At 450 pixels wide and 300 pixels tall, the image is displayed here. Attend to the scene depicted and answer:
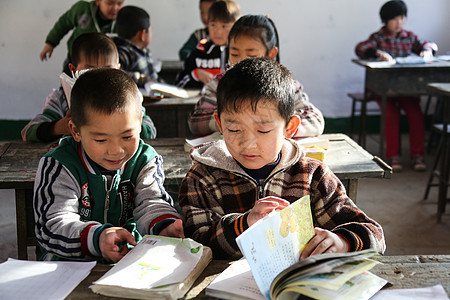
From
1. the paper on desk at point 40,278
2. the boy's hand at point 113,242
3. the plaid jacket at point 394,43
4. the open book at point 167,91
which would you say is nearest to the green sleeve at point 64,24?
the open book at point 167,91

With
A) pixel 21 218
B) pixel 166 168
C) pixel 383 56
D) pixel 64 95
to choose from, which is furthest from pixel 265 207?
pixel 383 56

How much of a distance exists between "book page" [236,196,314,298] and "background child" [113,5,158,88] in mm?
2901

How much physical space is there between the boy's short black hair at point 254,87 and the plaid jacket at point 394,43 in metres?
3.98

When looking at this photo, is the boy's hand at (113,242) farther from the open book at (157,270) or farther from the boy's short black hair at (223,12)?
the boy's short black hair at (223,12)

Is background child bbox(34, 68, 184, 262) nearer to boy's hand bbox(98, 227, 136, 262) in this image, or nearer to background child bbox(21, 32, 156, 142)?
boy's hand bbox(98, 227, 136, 262)

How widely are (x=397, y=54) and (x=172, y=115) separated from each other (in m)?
2.64

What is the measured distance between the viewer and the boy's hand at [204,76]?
3.83m

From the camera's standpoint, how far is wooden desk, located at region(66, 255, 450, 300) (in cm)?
119

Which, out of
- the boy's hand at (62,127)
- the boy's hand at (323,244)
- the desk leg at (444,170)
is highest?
the boy's hand at (62,127)

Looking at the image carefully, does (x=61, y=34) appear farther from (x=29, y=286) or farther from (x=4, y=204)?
(x=29, y=286)

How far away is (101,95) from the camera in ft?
5.03

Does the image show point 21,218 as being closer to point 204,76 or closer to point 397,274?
point 397,274

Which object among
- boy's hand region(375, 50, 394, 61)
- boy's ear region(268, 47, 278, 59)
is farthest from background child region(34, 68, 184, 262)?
boy's hand region(375, 50, 394, 61)

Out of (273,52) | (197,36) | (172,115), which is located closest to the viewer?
(273,52)
